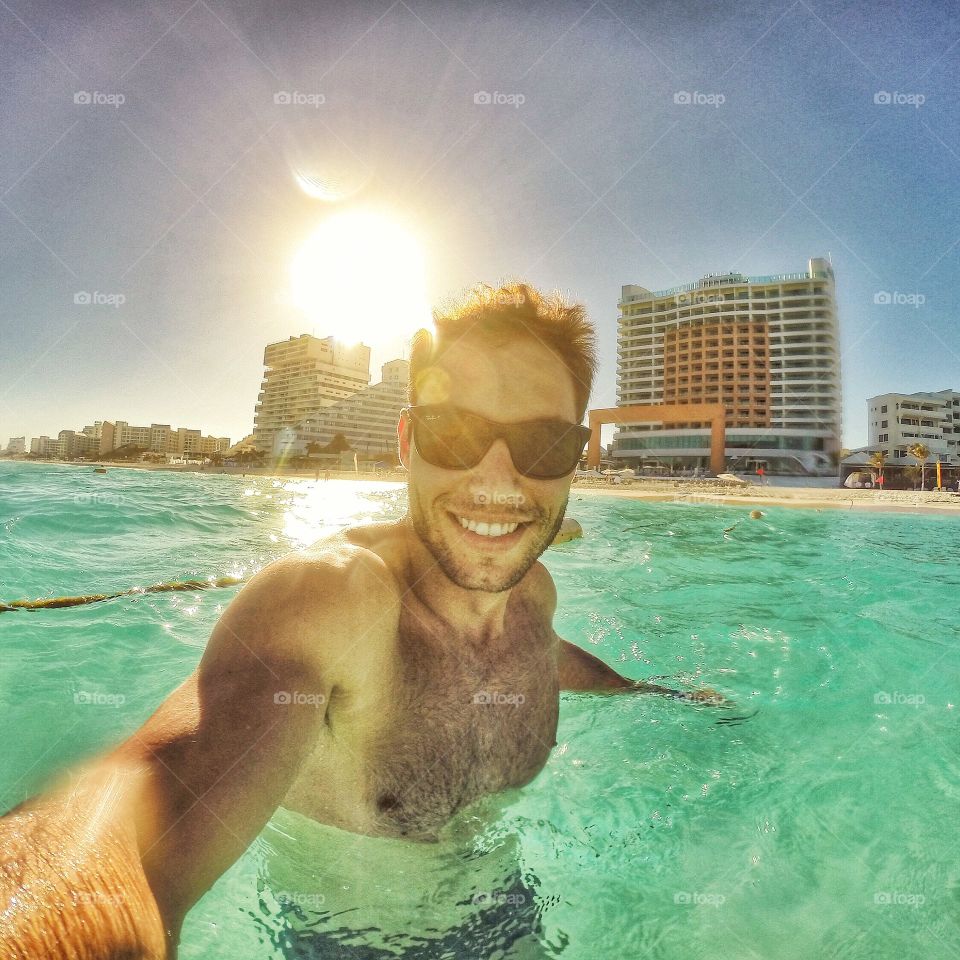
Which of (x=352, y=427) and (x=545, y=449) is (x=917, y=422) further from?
(x=352, y=427)

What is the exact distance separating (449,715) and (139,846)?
921 millimetres

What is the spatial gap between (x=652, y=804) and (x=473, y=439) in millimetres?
1901

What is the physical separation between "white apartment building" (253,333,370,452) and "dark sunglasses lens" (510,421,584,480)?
383 feet

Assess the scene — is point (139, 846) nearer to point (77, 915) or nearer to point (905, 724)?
point (77, 915)

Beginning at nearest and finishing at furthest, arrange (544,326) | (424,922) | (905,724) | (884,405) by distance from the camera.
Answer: (424,922), (544,326), (905,724), (884,405)

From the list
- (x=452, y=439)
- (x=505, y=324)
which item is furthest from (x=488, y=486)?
(x=505, y=324)

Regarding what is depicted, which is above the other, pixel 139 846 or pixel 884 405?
pixel 884 405

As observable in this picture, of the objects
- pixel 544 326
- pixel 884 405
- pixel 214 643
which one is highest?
pixel 884 405

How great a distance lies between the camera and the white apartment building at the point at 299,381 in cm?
11550

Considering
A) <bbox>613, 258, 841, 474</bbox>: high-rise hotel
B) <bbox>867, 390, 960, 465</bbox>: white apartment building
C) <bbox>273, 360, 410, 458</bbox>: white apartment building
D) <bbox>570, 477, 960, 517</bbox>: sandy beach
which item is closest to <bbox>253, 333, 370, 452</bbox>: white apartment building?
<bbox>273, 360, 410, 458</bbox>: white apartment building

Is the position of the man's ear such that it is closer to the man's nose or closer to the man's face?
the man's face

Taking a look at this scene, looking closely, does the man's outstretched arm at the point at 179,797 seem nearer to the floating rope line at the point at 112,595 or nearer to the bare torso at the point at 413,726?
the bare torso at the point at 413,726

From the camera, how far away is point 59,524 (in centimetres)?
1061

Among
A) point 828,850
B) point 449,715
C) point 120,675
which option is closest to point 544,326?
point 449,715
